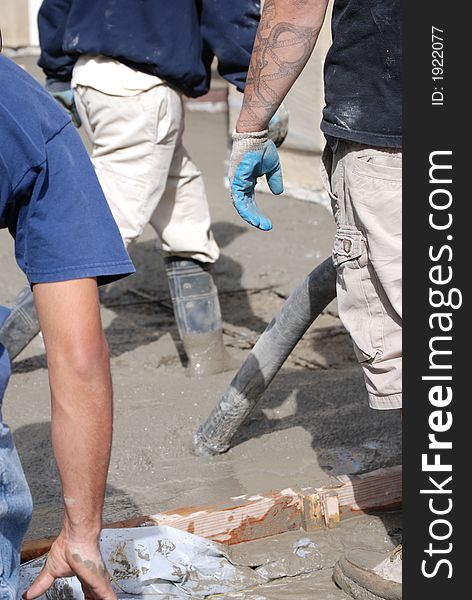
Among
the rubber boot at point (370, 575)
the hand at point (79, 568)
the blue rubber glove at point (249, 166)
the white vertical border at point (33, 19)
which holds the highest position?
the blue rubber glove at point (249, 166)

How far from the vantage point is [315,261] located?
5.95 metres

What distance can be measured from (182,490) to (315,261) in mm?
2656

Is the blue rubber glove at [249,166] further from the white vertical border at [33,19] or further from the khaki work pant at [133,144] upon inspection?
the white vertical border at [33,19]

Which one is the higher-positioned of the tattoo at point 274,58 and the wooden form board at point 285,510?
the tattoo at point 274,58

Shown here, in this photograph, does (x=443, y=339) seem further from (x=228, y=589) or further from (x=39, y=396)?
(x=39, y=396)

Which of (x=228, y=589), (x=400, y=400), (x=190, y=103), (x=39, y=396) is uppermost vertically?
(x=400, y=400)

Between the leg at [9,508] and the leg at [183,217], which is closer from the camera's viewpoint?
the leg at [9,508]

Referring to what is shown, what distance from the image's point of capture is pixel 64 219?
2018 millimetres

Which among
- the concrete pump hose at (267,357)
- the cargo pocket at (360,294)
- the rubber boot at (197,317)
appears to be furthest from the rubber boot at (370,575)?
the rubber boot at (197,317)

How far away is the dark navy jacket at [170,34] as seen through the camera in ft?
13.6

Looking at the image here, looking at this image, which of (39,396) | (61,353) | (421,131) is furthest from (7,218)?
(39,396)

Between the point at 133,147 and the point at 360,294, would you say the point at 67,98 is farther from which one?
the point at 360,294

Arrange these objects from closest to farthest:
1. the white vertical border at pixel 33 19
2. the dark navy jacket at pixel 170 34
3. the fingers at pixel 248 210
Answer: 1. the fingers at pixel 248 210
2. the dark navy jacket at pixel 170 34
3. the white vertical border at pixel 33 19

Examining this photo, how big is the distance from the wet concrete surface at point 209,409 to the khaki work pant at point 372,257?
68cm
